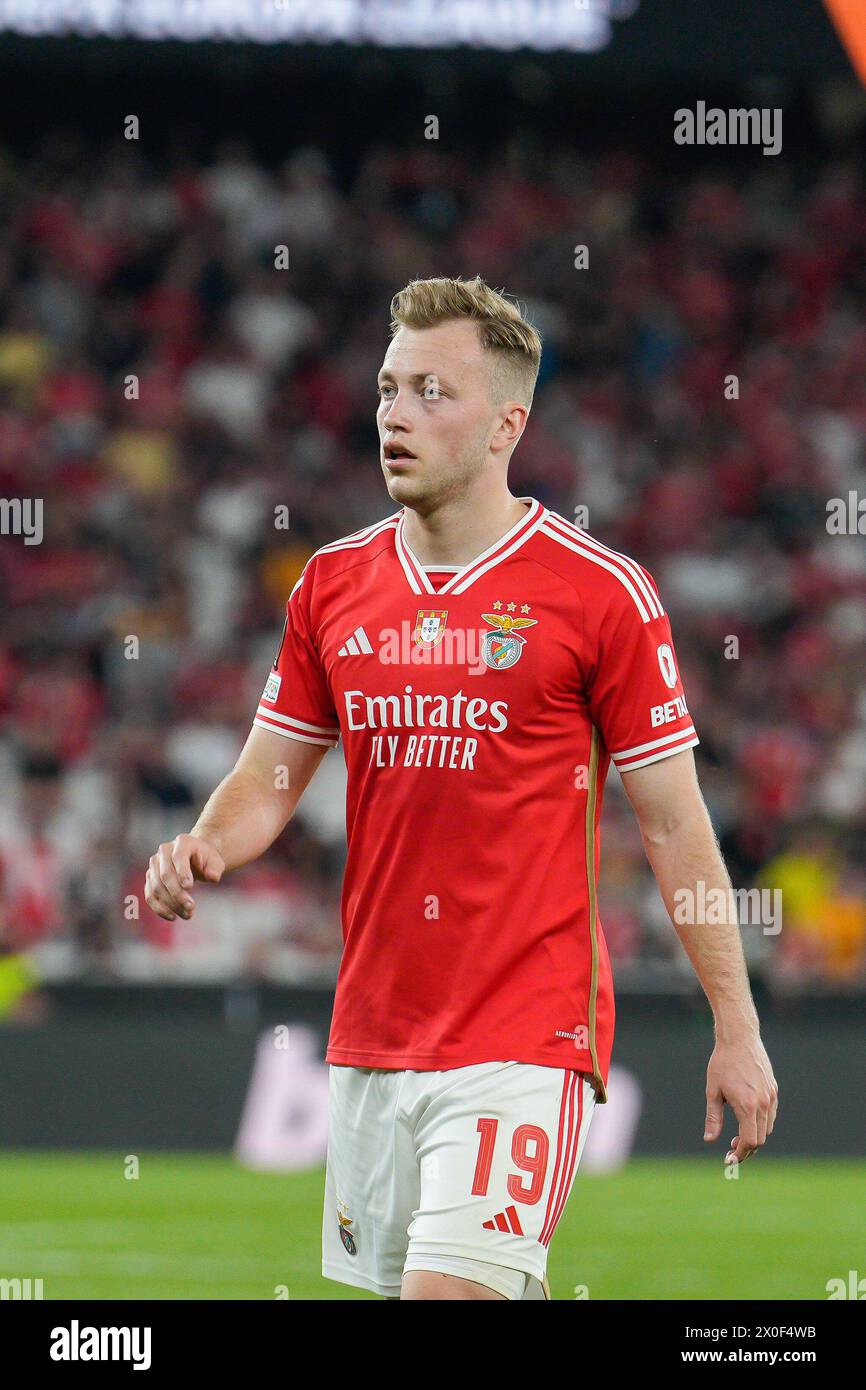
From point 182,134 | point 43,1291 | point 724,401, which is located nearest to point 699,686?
point 724,401

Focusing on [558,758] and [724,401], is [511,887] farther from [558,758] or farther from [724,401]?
[724,401]

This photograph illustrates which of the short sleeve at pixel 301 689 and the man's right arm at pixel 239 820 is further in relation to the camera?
the short sleeve at pixel 301 689

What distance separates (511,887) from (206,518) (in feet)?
37.3

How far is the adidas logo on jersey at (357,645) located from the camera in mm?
4355

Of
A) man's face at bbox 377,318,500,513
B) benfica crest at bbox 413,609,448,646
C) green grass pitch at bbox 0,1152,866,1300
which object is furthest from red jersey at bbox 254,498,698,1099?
green grass pitch at bbox 0,1152,866,1300

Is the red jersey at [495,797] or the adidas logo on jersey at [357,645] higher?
the adidas logo on jersey at [357,645]

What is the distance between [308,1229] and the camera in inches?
368

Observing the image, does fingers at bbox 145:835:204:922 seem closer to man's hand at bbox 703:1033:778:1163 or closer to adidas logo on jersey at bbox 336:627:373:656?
adidas logo on jersey at bbox 336:627:373:656

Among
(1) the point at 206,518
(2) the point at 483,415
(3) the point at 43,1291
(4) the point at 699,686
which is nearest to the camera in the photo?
(2) the point at 483,415

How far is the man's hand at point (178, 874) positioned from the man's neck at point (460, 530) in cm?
73

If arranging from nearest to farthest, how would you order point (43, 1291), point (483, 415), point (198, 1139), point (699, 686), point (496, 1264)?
point (496, 1264), point (483, 415), point (43, 1291), point (198, 1139), point (699, 686)

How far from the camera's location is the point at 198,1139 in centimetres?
1123

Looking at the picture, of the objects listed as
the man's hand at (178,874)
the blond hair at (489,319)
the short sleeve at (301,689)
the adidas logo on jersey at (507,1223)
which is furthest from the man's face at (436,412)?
the adidas logo on jersey at (507,1223)

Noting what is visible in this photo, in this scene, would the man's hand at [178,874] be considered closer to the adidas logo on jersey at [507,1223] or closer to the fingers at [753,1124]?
the adidas logo on jersey at [507,1223]
